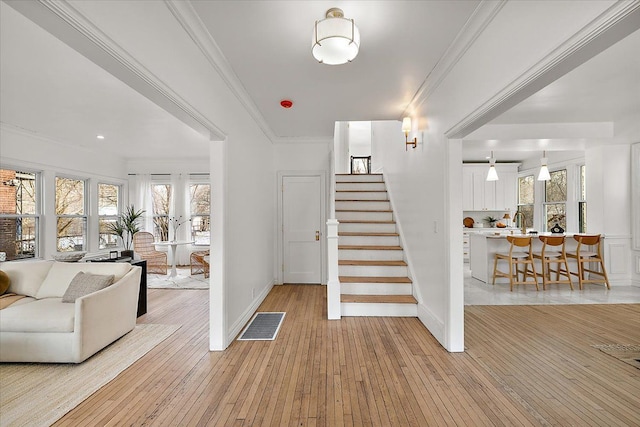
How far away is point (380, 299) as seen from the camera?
391cm

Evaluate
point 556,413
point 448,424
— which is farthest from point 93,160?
point 556,413

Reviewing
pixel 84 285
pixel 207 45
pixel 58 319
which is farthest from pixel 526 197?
pixel 58 319

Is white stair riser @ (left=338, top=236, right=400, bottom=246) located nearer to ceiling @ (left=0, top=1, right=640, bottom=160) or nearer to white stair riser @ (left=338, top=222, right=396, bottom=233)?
A: white stair riser @ (left=338, top=222, right=396, bottom=233)

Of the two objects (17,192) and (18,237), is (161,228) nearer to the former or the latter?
(18,237)

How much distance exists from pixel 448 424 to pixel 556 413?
0.74 metres

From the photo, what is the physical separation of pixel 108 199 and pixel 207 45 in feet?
20.6

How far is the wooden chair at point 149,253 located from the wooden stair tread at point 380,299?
15.6 ft

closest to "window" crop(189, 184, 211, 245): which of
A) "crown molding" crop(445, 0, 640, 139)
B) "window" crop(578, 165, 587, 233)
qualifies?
"crown molding" crop(445, 0, 640, 139)

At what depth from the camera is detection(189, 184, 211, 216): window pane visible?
778 centimetres

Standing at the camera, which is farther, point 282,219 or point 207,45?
point 282,219

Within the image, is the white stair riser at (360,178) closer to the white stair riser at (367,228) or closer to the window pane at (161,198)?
the white stair riser at (367,228)

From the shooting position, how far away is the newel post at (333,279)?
3.75 m

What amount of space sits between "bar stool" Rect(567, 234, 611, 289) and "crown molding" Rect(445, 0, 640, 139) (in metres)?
4.41

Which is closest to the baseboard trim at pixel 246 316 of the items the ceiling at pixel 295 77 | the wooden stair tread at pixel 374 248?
the wooden stair tread at pixel 374 248
